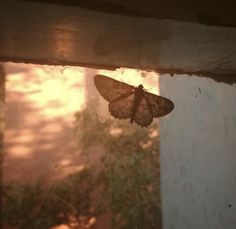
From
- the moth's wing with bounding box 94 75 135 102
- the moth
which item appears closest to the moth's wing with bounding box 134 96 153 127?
the moth

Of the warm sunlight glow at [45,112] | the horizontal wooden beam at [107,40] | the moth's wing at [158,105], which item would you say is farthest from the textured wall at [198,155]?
the horizontal wooden beam at [107,40]

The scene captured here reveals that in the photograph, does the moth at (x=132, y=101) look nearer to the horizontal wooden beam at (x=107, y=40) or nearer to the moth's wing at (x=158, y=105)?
the moth's wing at (x=158, y=105)

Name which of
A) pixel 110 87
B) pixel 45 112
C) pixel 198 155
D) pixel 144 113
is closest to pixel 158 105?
pixel 144 113

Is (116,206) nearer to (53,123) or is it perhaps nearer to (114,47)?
(53,123)

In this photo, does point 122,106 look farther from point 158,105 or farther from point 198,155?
point 198,155

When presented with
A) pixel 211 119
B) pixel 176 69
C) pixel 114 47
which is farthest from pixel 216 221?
pixel 114 47
